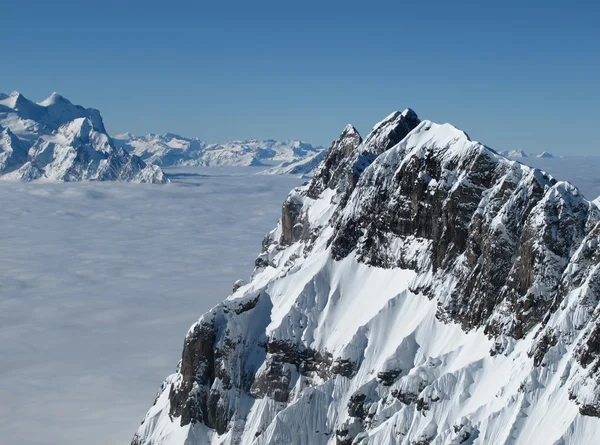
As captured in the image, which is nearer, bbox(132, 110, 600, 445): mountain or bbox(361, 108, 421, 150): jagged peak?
bbox(132, 110, 600, 445): mountain

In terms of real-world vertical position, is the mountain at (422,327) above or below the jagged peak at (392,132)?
below

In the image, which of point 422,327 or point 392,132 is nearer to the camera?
point 422,327

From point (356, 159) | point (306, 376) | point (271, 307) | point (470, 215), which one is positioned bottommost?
point (306, 376)

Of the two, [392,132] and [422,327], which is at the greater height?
[392,132]

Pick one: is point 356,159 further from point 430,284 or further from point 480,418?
point 480,418

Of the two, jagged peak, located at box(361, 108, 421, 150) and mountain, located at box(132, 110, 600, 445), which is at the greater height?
jagged peak, located at box(361, 108, 421, 150)

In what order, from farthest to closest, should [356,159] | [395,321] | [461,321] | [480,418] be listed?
[356,159] < [395,321] < [461,321] < [480,418]

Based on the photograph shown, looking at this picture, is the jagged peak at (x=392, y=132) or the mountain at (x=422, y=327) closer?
the mountain at (x=422, y=327)

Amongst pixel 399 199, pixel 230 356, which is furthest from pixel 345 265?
pixel 230 356
